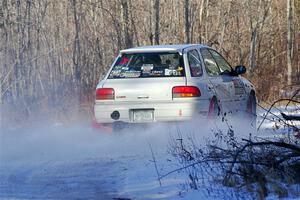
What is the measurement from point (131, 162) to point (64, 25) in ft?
54.0

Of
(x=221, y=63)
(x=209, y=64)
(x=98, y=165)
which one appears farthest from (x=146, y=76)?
(x=98, y=165)

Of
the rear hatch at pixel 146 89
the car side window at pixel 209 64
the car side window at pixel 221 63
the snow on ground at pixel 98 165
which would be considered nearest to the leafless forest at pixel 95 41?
the car side window at pixel 221 63

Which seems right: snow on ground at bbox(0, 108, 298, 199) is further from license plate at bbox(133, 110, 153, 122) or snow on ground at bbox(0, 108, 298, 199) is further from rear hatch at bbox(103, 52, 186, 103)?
rear hatch at bbox(103, 52, 186, 103)

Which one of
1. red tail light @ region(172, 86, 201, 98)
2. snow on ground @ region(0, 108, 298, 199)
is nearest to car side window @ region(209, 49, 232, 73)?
snow on ground @ region(0, 108, 298, 199)

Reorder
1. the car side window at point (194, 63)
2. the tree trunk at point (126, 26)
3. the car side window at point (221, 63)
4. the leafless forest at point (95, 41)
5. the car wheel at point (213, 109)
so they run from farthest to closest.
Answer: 1. the tree trunk at point (126, 26)
2. the leafless forest at point (95, 41)
3. the car side window at point (221, 63)
4. the car side window at point (194, 63)
5. the car wheel at point (213, 109)

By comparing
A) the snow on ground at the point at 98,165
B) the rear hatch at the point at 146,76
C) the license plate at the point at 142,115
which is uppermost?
the rear hatch at the point at 146,76

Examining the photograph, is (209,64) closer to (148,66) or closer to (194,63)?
(194,63)

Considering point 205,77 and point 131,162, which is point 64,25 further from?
point 131,162

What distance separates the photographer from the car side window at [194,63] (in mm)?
11700

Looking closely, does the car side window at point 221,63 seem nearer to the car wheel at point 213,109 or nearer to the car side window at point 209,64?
the car side window at point 209,64

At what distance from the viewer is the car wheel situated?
37.9 ft

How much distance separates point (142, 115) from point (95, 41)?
1270cm

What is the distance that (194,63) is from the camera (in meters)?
11.9

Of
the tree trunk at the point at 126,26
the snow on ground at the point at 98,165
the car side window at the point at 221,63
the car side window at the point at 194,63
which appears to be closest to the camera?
the snow on ground at the point at 98,165
